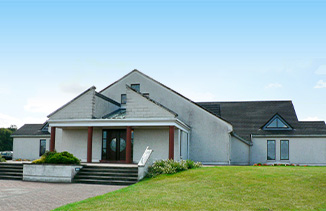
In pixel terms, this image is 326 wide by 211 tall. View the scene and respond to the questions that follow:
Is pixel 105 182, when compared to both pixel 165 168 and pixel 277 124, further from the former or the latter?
pixel 277 124

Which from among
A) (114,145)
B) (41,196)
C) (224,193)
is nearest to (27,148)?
(114,145)

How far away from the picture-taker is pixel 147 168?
62.6 ft

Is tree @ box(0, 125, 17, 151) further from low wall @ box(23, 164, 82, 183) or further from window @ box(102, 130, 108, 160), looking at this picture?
low wall @ box(23, 164, 82, 183)

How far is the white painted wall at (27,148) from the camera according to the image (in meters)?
36.2

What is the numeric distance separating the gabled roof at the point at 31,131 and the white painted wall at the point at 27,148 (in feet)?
1.83

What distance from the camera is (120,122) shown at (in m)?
23.8

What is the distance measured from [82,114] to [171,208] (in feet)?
52.3

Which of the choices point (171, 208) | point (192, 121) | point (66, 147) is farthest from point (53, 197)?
point (192, 121)

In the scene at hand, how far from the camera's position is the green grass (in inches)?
449

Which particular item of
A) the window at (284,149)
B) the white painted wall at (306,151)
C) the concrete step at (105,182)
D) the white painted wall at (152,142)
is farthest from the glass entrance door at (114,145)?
the window at (284,149)

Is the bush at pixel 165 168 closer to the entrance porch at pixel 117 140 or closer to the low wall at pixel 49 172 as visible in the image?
the low wall at pixel 49 172

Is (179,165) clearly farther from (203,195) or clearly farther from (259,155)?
(259,155)

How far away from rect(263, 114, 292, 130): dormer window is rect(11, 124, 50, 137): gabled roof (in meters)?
22.9

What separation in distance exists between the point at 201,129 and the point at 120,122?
7.68 metres
